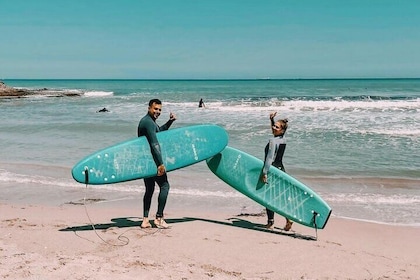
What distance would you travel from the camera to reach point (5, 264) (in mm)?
4074

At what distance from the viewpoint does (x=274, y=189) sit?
578 centimetres

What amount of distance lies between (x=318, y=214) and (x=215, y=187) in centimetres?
324

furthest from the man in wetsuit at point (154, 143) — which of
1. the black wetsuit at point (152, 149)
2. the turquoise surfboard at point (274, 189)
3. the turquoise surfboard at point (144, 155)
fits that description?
the turquoise surfboard at point (274, 189)

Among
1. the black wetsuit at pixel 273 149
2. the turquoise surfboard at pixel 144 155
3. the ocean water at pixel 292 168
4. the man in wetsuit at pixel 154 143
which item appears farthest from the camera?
the ocean water at pixel 292 168

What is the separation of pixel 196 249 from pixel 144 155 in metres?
1.39

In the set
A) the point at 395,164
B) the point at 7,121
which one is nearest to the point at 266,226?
the point at 395,164

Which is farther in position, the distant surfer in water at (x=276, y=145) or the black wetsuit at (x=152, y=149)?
the distant surfer in water at (x=276, y=145)

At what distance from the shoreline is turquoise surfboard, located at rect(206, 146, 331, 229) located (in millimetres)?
271

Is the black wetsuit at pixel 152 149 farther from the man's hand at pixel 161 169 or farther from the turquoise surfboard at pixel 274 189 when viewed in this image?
the turquoise surfboard at pixel 274 189

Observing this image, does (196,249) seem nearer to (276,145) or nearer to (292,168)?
(276,145)

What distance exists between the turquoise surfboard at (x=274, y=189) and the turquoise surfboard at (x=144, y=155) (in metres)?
0.28

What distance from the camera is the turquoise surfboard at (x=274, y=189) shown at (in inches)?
219

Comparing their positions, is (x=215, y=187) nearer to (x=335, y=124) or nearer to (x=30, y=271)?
(x=30, y=271)

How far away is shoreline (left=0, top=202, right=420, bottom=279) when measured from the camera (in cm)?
408
